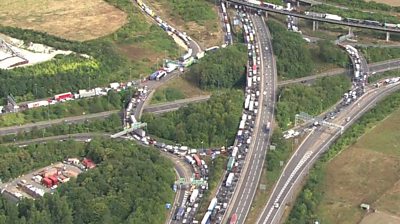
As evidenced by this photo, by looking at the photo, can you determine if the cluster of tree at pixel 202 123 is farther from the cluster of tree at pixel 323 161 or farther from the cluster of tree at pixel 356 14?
the cluster of tree at pixel 356 14

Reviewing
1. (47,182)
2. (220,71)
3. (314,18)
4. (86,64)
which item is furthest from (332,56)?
(47,182)

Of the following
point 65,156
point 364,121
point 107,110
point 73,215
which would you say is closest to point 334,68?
point 364,121

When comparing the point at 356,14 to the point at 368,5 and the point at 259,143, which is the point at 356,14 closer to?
the point at 368,5

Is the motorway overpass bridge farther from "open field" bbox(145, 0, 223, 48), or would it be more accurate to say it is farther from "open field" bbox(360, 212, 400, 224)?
"open field" bbox(360, 212, 400, 224)

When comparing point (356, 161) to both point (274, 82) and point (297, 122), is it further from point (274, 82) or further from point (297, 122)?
point (274, 82)

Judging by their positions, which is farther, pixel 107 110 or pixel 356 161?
pixel 107 110

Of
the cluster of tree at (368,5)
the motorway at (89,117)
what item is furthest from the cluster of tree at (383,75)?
the cluster of tree at (368,5)
